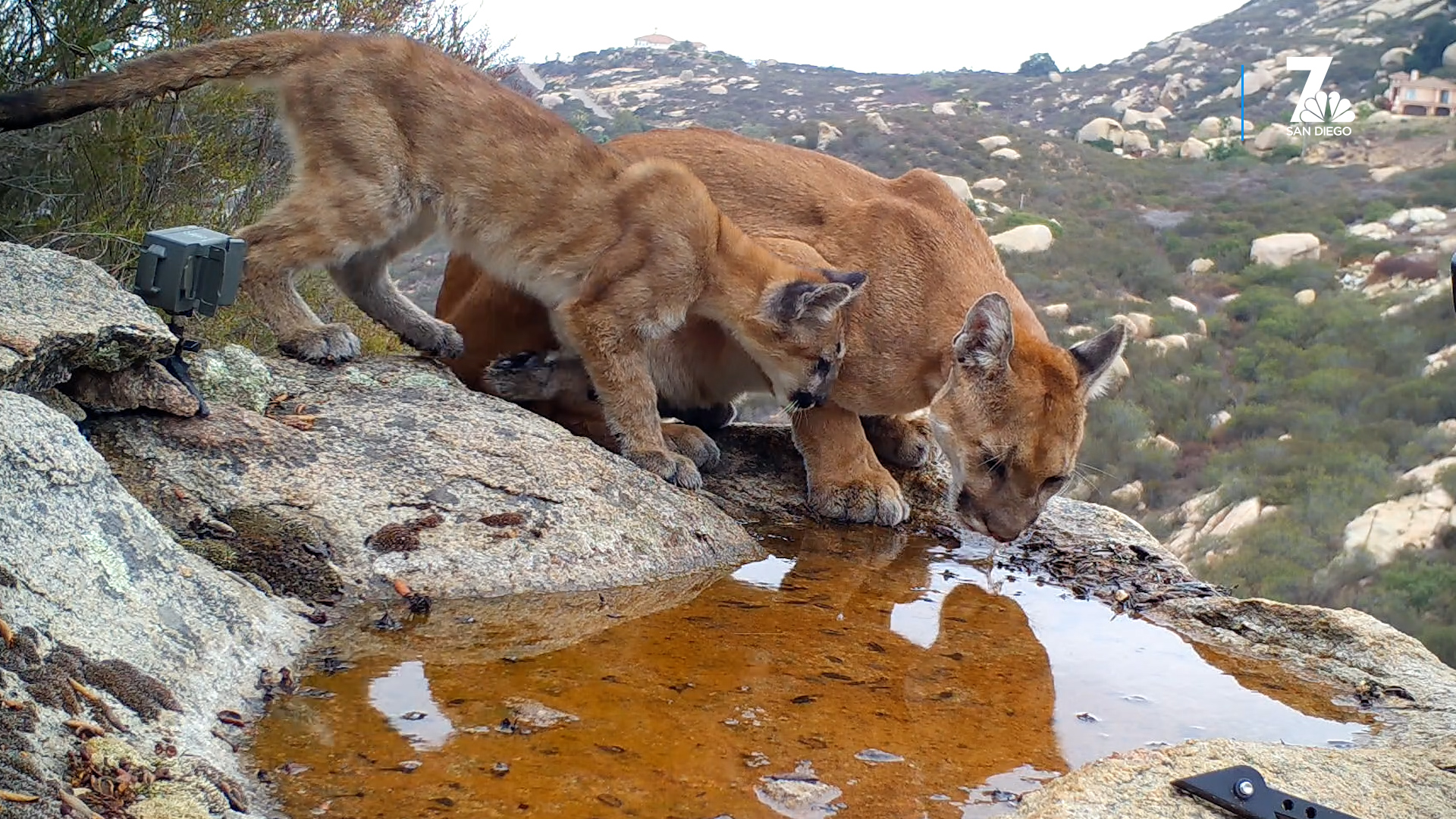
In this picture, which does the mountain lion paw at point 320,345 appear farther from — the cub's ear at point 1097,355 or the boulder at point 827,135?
the boulder at point 827,135

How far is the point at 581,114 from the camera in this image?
31.1 m

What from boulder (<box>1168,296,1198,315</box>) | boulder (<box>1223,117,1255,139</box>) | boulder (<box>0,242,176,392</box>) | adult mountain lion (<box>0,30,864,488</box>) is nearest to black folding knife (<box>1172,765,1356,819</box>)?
adult mountain lion (<box>0,30,864,488</box>)

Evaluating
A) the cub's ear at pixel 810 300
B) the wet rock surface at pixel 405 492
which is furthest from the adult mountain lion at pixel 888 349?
the wet rock surface at pixel 405 492

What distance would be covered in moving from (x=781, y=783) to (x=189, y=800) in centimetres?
141

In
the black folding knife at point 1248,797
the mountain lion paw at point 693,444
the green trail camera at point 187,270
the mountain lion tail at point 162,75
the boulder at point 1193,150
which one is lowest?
the mountain lion paw at point 693,444

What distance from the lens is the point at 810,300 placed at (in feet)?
21.5

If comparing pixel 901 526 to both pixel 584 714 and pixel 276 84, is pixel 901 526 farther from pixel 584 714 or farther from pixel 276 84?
pixel 276 84

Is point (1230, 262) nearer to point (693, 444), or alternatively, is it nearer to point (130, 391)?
point (693, 444)

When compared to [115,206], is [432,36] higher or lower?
higher

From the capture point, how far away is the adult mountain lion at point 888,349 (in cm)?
623

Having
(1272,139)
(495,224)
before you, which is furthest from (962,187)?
(495,224)

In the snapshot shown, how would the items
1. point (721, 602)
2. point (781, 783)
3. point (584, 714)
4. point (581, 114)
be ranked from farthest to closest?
point (581, 114) → point (721, 602) → point (584, 714) → point (781, 783)

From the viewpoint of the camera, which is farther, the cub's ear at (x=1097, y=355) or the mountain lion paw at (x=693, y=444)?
the mountain lion paw at (x=693, y=444)

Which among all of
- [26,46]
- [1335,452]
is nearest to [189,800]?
[26,46]
